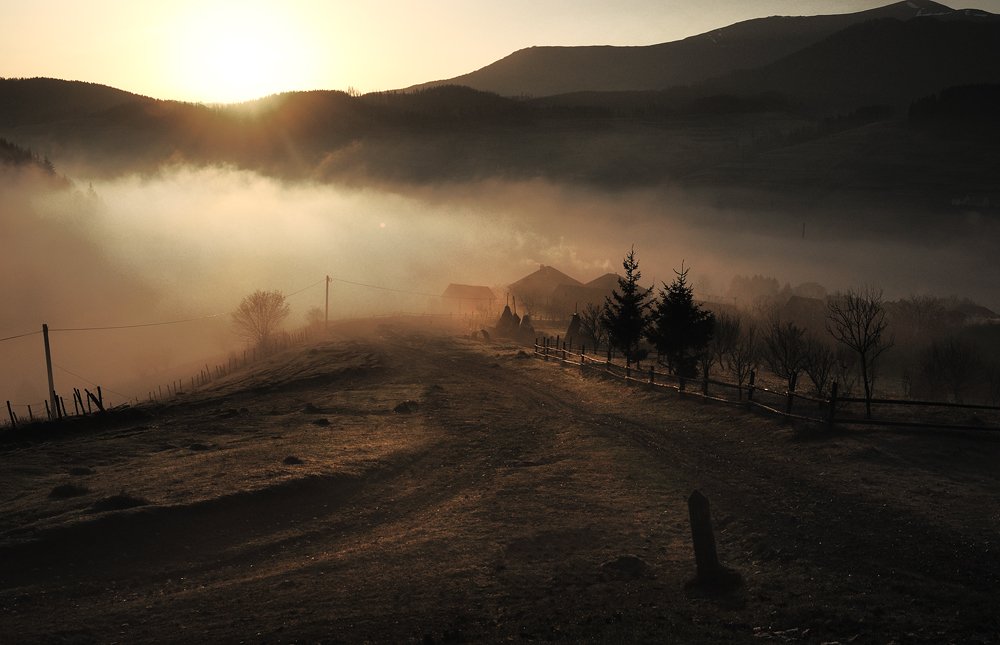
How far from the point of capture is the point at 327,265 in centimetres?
18600

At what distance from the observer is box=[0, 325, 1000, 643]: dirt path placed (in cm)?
1361

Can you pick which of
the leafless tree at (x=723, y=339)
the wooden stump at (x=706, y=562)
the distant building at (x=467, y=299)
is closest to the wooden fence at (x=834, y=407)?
the wooden stump at (x=706, y=562)

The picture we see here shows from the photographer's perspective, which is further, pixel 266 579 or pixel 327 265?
pixel 327 265

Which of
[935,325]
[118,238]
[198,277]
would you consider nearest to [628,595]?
[935,325]

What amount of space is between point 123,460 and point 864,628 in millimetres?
27497

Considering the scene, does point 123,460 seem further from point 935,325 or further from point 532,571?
point 935,325

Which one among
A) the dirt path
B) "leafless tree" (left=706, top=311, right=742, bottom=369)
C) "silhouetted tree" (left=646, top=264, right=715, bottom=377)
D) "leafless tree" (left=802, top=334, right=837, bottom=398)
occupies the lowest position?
the dirt path

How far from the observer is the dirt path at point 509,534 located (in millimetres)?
13609

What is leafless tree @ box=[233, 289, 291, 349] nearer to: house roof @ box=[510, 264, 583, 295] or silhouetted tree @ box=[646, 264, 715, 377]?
house roof @ box=[510, 264, 583, 295]

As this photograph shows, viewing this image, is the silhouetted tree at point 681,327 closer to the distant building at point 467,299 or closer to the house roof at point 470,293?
the distant building at point 467,299

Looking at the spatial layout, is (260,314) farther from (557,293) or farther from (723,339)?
(723,339)

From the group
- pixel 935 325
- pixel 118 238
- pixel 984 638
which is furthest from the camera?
pixel 118 238

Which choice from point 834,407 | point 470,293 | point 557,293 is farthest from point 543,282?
point 834,407

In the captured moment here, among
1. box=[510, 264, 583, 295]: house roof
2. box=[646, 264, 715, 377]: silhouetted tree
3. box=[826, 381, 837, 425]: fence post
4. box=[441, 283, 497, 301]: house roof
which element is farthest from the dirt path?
box=[441, 283, 497, 301]: house roof
